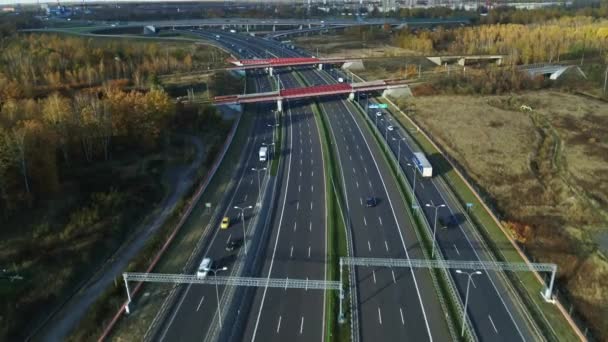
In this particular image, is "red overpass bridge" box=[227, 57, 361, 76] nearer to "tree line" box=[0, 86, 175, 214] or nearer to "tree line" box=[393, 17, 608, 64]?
"tree line" box=[0, 86, 175, 214]

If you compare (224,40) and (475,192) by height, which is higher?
(224,40)

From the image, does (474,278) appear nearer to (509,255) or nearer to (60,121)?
(509,255)

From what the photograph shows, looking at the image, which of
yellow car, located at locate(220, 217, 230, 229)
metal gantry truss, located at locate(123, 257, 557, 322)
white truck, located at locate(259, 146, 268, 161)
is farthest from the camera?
white truck, located at locate(259, 146, 268, 161)

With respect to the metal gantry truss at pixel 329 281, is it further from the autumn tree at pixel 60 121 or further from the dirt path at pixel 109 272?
the autumn tree at pixel 60 121

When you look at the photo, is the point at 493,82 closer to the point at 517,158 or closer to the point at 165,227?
the point at 517,158

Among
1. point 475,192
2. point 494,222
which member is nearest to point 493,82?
point 475,192

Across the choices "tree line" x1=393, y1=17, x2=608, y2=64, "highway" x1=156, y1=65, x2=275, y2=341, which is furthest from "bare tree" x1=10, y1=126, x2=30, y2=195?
"tree line" x1=393, y1=17, x2=608, y2=64

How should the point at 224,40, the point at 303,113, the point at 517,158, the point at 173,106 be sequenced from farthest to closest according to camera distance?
the point at 224,40 → the point at 303,113 → the point at 173,106 → the point at 517,158

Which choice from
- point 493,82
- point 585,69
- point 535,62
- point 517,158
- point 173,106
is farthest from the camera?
point 535,62
